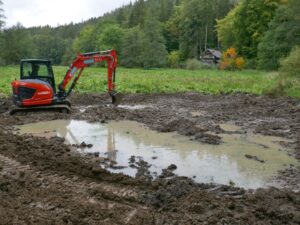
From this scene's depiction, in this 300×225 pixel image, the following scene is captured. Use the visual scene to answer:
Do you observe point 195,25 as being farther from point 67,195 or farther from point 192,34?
point 67,195

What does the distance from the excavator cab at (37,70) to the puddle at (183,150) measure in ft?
5.94

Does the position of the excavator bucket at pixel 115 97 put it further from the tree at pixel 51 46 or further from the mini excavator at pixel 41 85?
the tree at pixel 51 46

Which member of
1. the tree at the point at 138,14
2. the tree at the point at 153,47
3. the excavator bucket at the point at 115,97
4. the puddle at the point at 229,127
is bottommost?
the puddle at the point at 229,127

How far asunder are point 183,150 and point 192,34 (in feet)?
212

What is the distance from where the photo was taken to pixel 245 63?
52781 millimetres

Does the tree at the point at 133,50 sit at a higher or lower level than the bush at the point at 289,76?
higher

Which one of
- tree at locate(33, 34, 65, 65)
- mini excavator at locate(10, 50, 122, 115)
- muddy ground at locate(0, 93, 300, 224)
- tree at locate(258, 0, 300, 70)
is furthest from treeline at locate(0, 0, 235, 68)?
muddy ground at locate(0, 93, 300, 224)

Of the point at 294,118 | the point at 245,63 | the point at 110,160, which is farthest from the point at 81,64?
the point at 245,63

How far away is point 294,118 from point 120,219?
10519mm

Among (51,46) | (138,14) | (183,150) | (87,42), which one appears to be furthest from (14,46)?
(183,150)

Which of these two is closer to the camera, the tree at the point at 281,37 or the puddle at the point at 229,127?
the puddle at the point at 229,127

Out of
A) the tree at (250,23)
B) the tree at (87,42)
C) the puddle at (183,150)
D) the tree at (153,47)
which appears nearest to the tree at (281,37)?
the tree at (250,23)

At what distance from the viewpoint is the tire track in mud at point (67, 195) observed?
20.1 feet

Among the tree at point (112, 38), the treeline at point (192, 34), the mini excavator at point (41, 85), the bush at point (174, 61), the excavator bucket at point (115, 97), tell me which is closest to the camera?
the mini excavator at point (41, 85)
